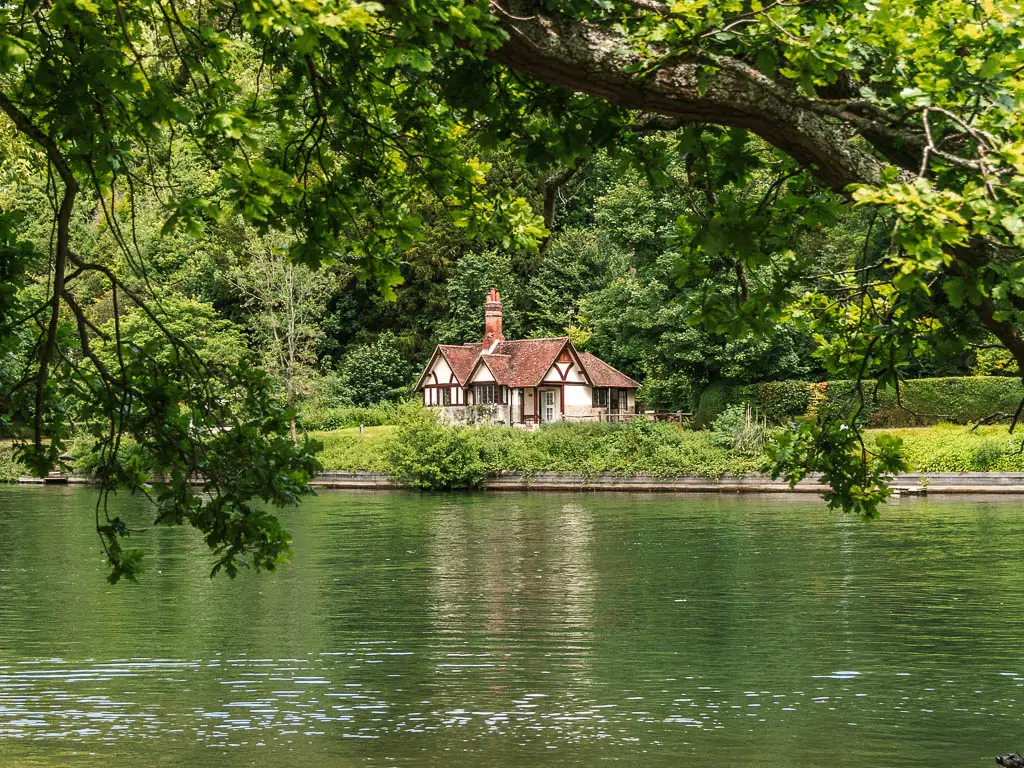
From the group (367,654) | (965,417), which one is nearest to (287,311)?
(965,417)

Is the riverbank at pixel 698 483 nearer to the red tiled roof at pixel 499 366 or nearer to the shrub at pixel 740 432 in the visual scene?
the shrub at pixel 740 432

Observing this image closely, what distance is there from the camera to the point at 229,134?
20.2 feet

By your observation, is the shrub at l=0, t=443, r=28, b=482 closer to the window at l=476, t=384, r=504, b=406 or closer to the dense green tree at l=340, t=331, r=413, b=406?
the dense green tree at l=340, t=331, r=413, b=406

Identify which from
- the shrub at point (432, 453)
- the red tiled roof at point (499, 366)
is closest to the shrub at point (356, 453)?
the shrub at point (432, 453)

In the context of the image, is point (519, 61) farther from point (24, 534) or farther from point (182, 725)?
point (24, 534)

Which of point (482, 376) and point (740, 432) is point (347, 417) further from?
point (740, 432)

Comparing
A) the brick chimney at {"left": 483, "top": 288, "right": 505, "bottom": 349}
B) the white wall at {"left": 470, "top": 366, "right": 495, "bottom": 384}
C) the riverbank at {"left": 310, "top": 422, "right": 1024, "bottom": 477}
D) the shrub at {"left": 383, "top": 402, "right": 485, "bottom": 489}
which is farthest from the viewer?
the brick chimney at {"left": 483, "top": 288, "right": 505, "bottom": 349}

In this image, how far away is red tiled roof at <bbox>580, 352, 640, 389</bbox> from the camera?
61938 mm

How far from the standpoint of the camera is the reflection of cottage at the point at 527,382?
6153cm

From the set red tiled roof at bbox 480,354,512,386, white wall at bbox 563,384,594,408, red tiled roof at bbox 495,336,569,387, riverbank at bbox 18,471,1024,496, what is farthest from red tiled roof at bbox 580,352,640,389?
riverbank at bbox 18,471,1024,496

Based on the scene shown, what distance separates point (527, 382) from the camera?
201 ft

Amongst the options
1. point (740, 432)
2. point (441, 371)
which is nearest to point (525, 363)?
point (441, 371)

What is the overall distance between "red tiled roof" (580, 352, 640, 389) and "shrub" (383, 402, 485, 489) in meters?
16.3

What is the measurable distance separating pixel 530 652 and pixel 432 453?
30.1 m
